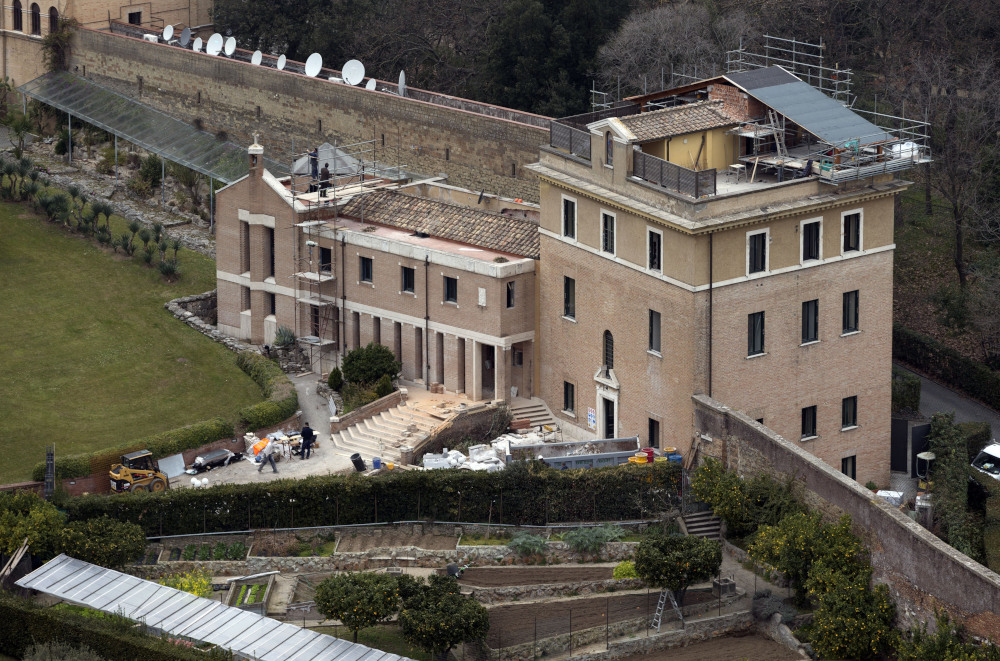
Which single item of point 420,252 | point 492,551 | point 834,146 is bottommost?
point 492,551

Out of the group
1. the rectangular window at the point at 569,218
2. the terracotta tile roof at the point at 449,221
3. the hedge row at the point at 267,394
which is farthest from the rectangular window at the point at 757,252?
the hedge row at the point at 267,394

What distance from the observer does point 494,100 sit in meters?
105

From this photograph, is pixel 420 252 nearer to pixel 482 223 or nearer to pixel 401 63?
pixel 482 223

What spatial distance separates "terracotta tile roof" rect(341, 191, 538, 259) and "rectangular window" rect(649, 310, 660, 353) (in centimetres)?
767

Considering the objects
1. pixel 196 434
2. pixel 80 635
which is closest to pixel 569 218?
pixel 196 434

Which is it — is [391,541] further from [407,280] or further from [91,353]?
[91,353]

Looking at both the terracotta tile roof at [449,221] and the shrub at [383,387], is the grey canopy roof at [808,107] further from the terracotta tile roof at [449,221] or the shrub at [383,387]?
the shrub at [383,387]

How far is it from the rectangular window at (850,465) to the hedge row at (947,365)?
11968mm

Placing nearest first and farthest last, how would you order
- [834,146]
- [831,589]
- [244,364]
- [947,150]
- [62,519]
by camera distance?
[831,589] < [62,519] < [834,146] < [244,364] < [947,150]

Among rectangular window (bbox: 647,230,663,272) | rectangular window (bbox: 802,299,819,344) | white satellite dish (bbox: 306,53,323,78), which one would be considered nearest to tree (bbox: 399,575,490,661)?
rectangular window (bbox: 647,230,663,272)

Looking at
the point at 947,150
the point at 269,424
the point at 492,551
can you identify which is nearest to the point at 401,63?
the point at 947,150

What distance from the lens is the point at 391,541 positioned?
68062 millimetres

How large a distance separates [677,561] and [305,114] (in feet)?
166

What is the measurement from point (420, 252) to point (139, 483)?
1466cm
